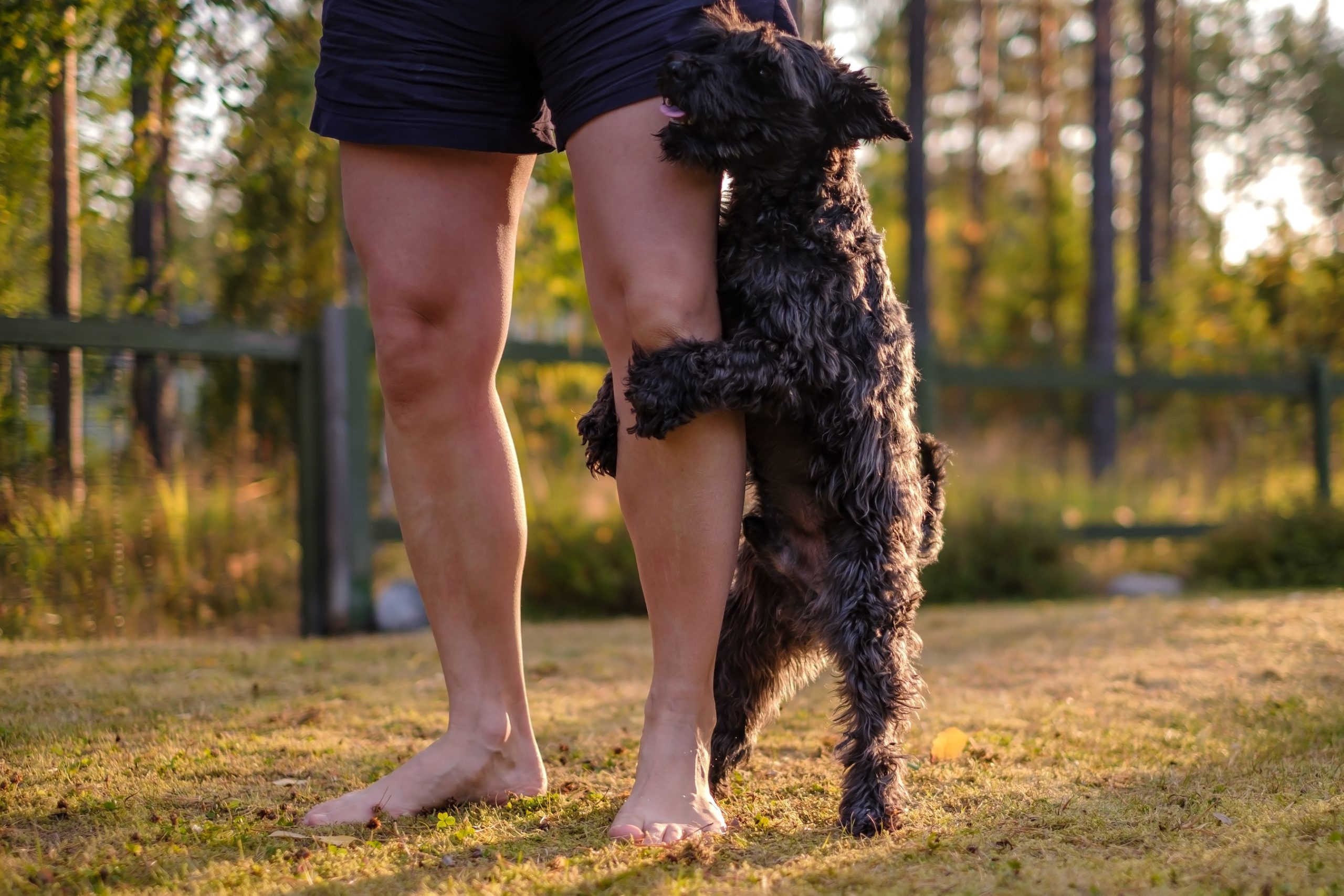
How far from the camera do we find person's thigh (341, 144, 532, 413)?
2.26 meters

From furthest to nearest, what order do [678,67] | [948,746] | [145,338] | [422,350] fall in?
[145,338] < [948,746] < [422,350] < [678,67]

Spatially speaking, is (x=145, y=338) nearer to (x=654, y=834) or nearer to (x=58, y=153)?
(x=58, y=153)

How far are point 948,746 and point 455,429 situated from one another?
1.42m

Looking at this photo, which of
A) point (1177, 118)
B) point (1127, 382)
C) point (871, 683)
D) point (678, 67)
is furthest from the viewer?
point (1177, 118)

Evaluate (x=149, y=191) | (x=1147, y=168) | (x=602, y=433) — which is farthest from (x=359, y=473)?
(x=1147, y=168)

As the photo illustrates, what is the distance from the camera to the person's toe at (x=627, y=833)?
196 cm

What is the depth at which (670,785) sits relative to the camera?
203 cm

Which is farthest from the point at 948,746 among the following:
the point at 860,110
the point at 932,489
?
the point at 860,110

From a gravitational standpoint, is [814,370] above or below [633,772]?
above

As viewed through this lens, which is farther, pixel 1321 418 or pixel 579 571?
pixel 1321 418

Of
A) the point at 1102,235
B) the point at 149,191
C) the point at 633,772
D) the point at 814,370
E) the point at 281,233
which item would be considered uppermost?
the point at 1102,235

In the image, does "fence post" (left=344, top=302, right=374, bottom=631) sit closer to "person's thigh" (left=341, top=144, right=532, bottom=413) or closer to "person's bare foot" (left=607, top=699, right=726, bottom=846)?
"person's thigh" (left=341, top=144, right=532, bottom=413)

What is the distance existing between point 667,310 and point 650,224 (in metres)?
0.16

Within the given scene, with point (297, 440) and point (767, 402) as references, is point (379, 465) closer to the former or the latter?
point (297, 440)
